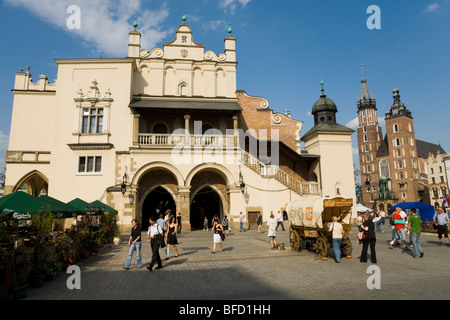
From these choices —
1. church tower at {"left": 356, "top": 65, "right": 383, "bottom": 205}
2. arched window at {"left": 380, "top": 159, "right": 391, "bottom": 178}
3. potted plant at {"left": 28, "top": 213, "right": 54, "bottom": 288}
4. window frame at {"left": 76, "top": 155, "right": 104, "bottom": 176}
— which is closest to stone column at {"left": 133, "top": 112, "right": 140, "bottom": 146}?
window frame at {"left": 76, "top": 155, "right": 104, "bottom": 176}

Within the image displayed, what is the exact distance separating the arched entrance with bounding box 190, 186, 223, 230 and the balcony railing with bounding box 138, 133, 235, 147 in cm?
526

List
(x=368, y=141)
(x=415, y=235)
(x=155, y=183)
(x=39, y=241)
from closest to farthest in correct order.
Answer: (x=39, y=241) < (x=415, y=235) < (x=155, y=183) < (x=368, y=141)

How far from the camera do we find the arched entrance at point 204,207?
2926 cm

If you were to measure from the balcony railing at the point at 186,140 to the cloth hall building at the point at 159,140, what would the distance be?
96 millimetres

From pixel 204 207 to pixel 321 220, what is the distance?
20.1 m

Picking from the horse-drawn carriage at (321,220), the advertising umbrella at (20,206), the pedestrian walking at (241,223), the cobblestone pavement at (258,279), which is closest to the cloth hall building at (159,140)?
the pedestrian walking at (241,223)

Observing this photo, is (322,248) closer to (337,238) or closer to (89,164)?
(337,238)

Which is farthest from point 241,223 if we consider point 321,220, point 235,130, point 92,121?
point 92,121

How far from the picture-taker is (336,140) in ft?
99.1

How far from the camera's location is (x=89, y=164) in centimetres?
2431

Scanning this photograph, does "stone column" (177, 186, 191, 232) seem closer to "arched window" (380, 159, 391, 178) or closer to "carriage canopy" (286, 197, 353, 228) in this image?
"carriage canopy" (286, 197, 353, 228)

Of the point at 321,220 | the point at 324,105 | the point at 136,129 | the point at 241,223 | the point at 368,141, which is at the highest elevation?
the point at 368,141

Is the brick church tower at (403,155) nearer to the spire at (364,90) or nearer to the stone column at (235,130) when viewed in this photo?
the spire at (364,90)
